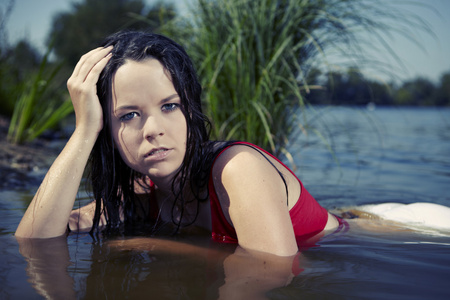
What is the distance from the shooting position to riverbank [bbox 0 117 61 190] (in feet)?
12.1

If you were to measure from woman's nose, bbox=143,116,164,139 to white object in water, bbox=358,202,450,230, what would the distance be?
1626 mm

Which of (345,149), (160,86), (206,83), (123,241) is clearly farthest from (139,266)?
(345,149)

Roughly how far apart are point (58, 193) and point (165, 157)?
573 millimetres

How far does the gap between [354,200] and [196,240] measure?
193 centimetres

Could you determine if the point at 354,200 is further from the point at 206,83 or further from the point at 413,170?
the point at 413,170

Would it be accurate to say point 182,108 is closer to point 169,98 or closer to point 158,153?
point 169,98

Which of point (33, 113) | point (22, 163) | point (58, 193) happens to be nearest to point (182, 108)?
point (58, 193)

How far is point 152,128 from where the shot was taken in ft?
5.87

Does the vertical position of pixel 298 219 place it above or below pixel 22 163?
below

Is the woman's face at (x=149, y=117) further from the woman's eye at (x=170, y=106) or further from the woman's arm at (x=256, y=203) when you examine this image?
the woman's arm at (x=256, y=203)

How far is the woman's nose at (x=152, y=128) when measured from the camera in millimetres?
1793

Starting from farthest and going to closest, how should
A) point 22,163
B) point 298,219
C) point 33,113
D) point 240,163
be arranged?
point 33,113 → point 22,163 → point 298,219 → point 240,163

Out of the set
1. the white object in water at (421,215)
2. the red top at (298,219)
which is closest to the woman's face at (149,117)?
the red top at (298,219)

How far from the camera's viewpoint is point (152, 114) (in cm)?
182
